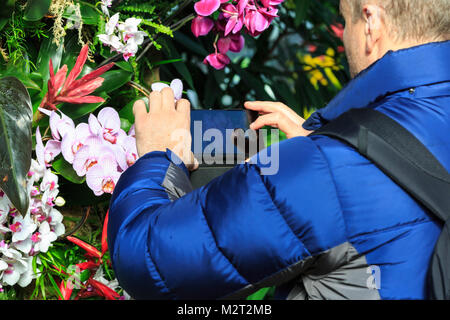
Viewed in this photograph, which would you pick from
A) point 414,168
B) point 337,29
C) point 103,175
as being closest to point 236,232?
point 414,168

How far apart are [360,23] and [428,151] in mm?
227

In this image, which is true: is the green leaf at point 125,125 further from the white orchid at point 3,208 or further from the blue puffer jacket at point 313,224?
Result: the blue puffer jacket at point 313,224

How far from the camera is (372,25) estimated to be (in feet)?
2.48

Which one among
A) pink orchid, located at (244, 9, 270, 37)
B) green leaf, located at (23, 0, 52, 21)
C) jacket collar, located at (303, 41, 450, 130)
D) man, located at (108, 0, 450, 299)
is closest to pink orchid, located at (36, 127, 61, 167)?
green leaf, located at (23, 0, 52, 21)

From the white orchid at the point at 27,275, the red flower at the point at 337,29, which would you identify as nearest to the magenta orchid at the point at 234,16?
the white orchid at the point at 27,275

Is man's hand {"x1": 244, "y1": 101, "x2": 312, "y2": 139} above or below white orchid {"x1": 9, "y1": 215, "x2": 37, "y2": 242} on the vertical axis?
above

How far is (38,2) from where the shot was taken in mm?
990

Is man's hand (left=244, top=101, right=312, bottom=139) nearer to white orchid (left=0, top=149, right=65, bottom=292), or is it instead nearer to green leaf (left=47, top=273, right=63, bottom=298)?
white orchid (left=0, top=149, right=65, bottom=292)

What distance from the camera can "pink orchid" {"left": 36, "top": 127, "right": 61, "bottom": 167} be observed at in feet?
3.28

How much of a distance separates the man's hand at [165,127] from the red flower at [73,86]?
177 mm

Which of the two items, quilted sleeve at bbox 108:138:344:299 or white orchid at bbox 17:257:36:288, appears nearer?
quilted sleeve at bbox 108:138:344:299

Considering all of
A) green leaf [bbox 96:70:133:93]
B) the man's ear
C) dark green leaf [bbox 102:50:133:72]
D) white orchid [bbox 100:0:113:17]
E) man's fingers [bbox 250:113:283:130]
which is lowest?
green leaf [bbox 96:70:133:93]

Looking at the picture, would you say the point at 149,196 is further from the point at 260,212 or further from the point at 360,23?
the point at 360,23
